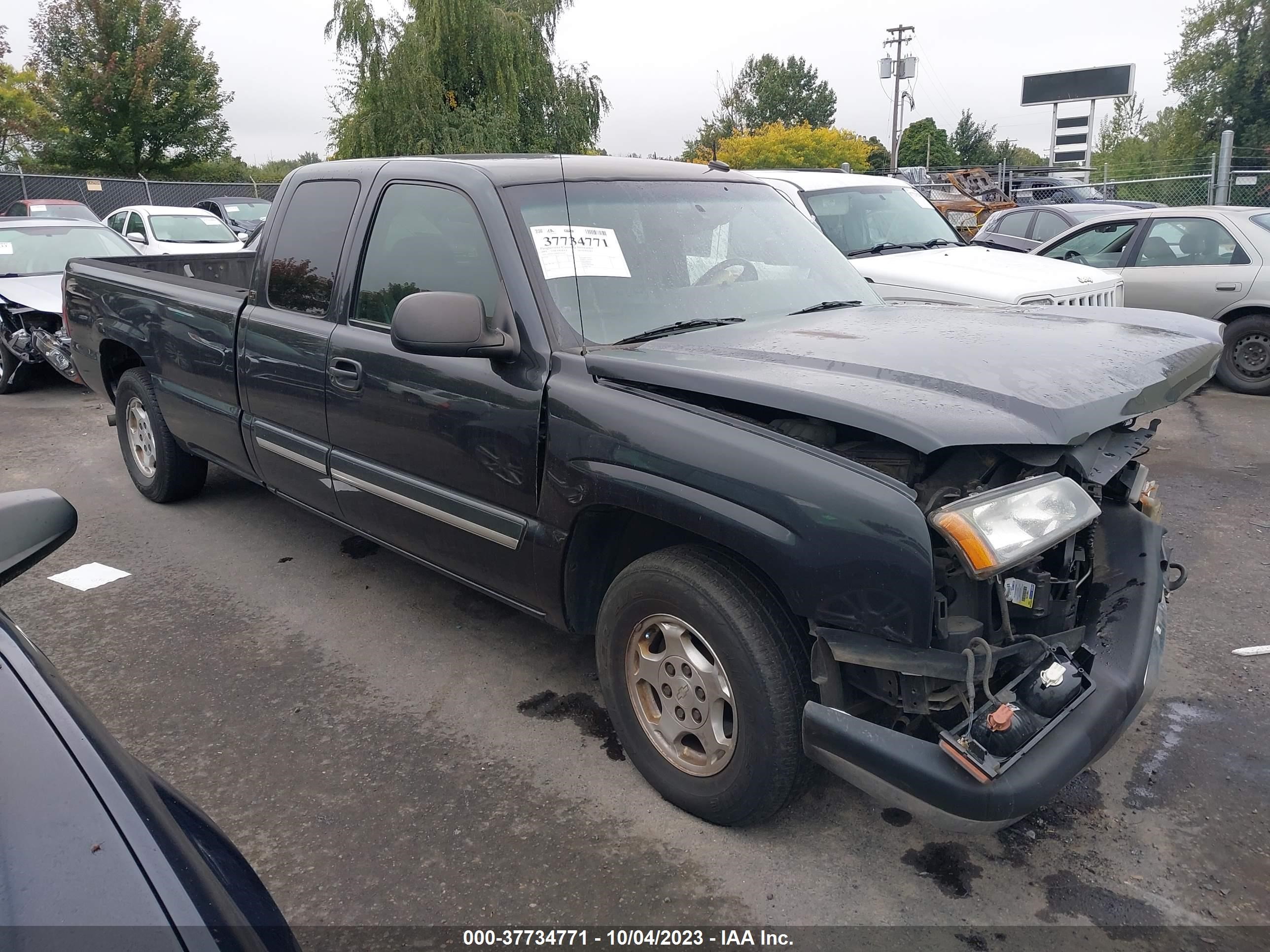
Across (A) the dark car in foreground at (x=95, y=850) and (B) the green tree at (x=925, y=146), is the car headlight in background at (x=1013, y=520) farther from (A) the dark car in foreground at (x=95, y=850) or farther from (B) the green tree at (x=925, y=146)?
(B) the green tree at (x=925, y=146)

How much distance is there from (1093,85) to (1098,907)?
6512cm

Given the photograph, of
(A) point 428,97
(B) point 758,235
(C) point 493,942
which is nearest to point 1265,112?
(A) point 428,97

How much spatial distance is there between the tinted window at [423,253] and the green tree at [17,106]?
44.1 meters

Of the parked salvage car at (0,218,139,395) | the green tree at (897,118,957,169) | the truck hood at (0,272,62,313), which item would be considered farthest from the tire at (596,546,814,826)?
the green tree at (897,118,957,169)

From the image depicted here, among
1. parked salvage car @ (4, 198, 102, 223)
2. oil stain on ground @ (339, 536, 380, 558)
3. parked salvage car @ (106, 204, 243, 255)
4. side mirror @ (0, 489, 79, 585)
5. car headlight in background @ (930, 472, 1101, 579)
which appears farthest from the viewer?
parked salvage car @ (4, 198, 102, 223)

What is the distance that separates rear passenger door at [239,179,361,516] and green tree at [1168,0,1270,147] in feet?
139

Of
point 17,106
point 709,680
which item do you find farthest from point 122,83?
point 709,680

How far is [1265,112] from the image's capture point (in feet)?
122

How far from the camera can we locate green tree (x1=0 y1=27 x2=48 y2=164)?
125 feet

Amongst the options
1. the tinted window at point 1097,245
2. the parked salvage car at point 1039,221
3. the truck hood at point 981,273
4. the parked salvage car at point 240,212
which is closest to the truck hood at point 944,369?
the truck hood at point 981,273

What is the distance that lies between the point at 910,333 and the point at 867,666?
125 cm

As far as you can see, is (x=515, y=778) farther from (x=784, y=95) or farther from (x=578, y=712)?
(x=784, y=95)

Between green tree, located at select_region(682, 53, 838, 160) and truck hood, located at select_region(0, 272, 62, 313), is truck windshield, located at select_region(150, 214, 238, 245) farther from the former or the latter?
green tree, located at select_region(682, 53, 838, 160)

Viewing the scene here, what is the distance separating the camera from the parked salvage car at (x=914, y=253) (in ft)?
20.7
